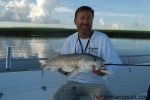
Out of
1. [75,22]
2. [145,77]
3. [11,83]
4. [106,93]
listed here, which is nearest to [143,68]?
[145,77]

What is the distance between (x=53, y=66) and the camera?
4.09 m

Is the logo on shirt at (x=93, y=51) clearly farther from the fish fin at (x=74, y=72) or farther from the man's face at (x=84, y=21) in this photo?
the fish fin at (x=74, y=72)

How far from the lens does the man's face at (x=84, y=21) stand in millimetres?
4340

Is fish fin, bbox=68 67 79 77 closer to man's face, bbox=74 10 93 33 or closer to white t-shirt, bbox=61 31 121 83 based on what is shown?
white t-shirt, bbox=61 31 121 83

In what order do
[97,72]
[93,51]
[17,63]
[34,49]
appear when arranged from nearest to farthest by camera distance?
[97,72], [93,51], [17,63], [34,49]

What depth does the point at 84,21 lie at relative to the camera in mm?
4336

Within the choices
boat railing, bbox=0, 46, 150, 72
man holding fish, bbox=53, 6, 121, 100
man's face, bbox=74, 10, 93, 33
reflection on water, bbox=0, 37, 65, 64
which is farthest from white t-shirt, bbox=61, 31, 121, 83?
boat railing, bbox=0, 46, 150, 72

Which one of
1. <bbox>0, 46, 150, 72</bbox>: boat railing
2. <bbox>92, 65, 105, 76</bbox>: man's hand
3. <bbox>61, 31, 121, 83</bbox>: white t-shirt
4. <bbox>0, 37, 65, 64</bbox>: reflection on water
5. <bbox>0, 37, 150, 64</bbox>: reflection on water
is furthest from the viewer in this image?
<bbox>0, 37, 150, 64</bbox>: reflection on water

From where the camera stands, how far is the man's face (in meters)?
4.34

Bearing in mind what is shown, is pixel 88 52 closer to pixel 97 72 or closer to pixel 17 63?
pixel 97 72

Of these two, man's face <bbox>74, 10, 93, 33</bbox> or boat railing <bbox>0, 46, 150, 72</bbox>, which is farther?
boat railing <bbox>0, 46, 150, 72</bbox>

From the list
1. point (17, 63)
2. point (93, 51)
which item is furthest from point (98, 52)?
point (17, 63)

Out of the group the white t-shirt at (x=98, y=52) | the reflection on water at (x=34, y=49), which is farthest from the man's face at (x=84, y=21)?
the reflection on water at (x=34, y=49)

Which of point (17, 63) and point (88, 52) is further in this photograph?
point (17, 63)
